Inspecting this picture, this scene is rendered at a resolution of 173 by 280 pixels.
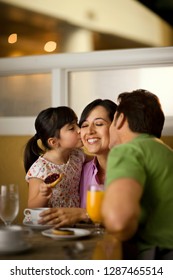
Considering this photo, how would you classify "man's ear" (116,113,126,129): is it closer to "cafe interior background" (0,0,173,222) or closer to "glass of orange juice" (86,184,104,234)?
"glass of orange juice" (86,184,104,234)

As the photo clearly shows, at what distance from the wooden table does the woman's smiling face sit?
0.42 metres

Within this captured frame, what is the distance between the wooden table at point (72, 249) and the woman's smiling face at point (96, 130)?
0.42 metres

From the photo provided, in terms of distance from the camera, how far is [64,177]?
135cm

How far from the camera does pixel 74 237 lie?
0.86 meters

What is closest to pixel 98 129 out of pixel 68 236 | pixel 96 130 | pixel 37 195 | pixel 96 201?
pixel 96 130

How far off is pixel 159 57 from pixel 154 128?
17.2 inches

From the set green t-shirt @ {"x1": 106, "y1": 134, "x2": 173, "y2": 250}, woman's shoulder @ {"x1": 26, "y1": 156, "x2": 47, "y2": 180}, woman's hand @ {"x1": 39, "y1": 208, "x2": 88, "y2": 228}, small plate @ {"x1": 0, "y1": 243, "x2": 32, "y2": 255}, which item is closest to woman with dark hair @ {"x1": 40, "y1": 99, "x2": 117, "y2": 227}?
woman's shoulder @ {"x1": 26, "y1": 156, "x2": 47, "y2": 180}

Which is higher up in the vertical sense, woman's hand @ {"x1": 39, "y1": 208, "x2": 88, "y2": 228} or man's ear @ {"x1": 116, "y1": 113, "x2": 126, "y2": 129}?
man's ear @ {"x1": 116, "y1": 113, "x2": 126, "y2": 129}

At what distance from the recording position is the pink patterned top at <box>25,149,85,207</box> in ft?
4.33

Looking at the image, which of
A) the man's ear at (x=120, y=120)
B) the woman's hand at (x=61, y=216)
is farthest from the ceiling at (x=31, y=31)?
the woman's hand at (x=61, y=216)

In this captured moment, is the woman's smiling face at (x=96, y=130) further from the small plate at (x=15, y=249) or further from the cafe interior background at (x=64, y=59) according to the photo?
the small plate at (x=15, y=249)

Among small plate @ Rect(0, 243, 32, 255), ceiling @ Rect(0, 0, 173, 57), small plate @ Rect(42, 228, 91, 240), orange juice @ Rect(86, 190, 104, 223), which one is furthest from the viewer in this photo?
ceiling @ Rect(0, 0, 173, 57)
